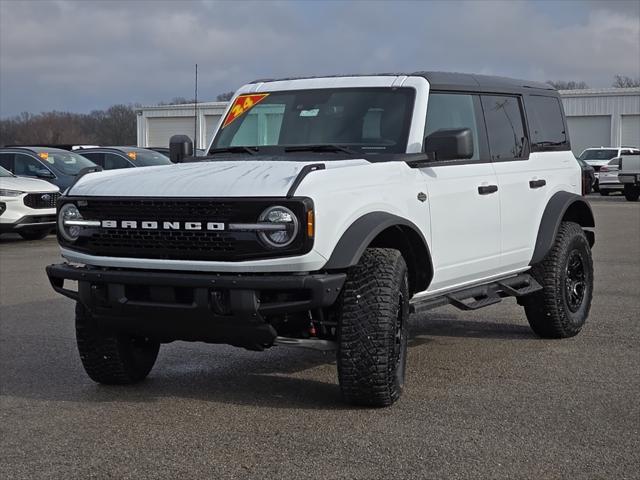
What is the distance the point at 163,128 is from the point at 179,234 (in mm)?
56095

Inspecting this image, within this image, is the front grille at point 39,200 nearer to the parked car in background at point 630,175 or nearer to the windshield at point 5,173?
the windshield at point 5,173

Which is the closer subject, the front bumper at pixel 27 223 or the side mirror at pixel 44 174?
the front bumper at pixel 27 223

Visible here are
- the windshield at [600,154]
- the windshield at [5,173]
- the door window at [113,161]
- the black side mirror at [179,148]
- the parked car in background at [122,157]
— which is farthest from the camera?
the windshield at [600,154]

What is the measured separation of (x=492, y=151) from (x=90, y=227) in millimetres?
3065

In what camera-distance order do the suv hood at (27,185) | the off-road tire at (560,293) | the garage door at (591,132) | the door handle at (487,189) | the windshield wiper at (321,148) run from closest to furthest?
the windshield wiper at (321,148)
the door handle at (487,189)
the off-road tire at (560,293)
the suv hood at (27,185)
the garage door at (591,132)

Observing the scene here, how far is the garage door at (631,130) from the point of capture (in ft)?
180

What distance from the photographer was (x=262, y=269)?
5488 millimetres

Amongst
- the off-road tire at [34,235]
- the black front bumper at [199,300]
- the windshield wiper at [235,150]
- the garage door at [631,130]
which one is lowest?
the off-road tire at [34,235]

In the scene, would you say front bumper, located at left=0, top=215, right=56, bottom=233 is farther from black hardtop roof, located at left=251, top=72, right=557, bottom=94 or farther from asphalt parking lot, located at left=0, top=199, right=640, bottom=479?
black hardtop roof, located at left=251, top=72, right=557, bottom=94

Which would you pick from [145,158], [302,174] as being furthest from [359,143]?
[145,158]

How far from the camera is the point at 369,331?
5.68 metres

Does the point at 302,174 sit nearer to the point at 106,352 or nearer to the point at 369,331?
the point at 369,331

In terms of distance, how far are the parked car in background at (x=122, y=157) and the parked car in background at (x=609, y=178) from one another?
18.5 m

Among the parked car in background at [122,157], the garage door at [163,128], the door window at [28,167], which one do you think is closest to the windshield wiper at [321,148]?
the door window at [28,167]
